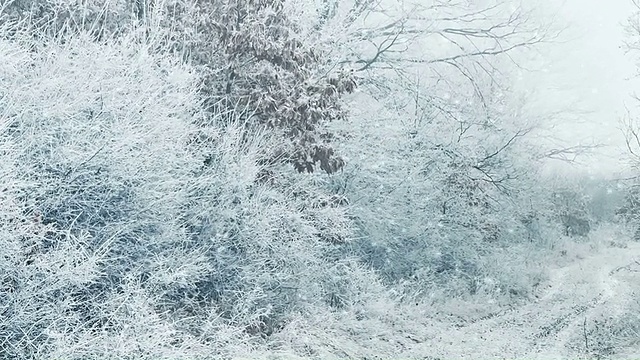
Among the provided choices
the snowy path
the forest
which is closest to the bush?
the forest

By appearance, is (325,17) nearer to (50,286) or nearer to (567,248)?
(50,286)

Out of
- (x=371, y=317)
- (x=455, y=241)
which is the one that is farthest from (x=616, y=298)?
(x=371, y=317)

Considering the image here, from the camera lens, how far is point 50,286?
23.7 ft

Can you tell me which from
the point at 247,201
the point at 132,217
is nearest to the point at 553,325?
the point at 247,201

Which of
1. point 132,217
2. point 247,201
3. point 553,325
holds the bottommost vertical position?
point 553,325

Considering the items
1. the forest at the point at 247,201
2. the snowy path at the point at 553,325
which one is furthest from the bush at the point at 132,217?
the snowy path at the point at 553,325

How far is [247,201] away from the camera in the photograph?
1036 cm

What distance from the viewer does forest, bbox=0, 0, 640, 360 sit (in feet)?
25.8

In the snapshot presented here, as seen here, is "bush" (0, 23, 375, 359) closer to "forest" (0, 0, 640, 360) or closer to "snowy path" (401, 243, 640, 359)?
"forest" (0, 0, 640, 360)

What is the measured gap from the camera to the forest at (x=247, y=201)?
787 cm

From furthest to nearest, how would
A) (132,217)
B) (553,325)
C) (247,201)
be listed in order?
(553,325) < (247,201) < (132,217)

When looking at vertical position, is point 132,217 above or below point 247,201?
below

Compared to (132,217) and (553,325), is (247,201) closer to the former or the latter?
(132,217)

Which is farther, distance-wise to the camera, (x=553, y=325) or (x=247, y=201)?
(x=553, y=325)
